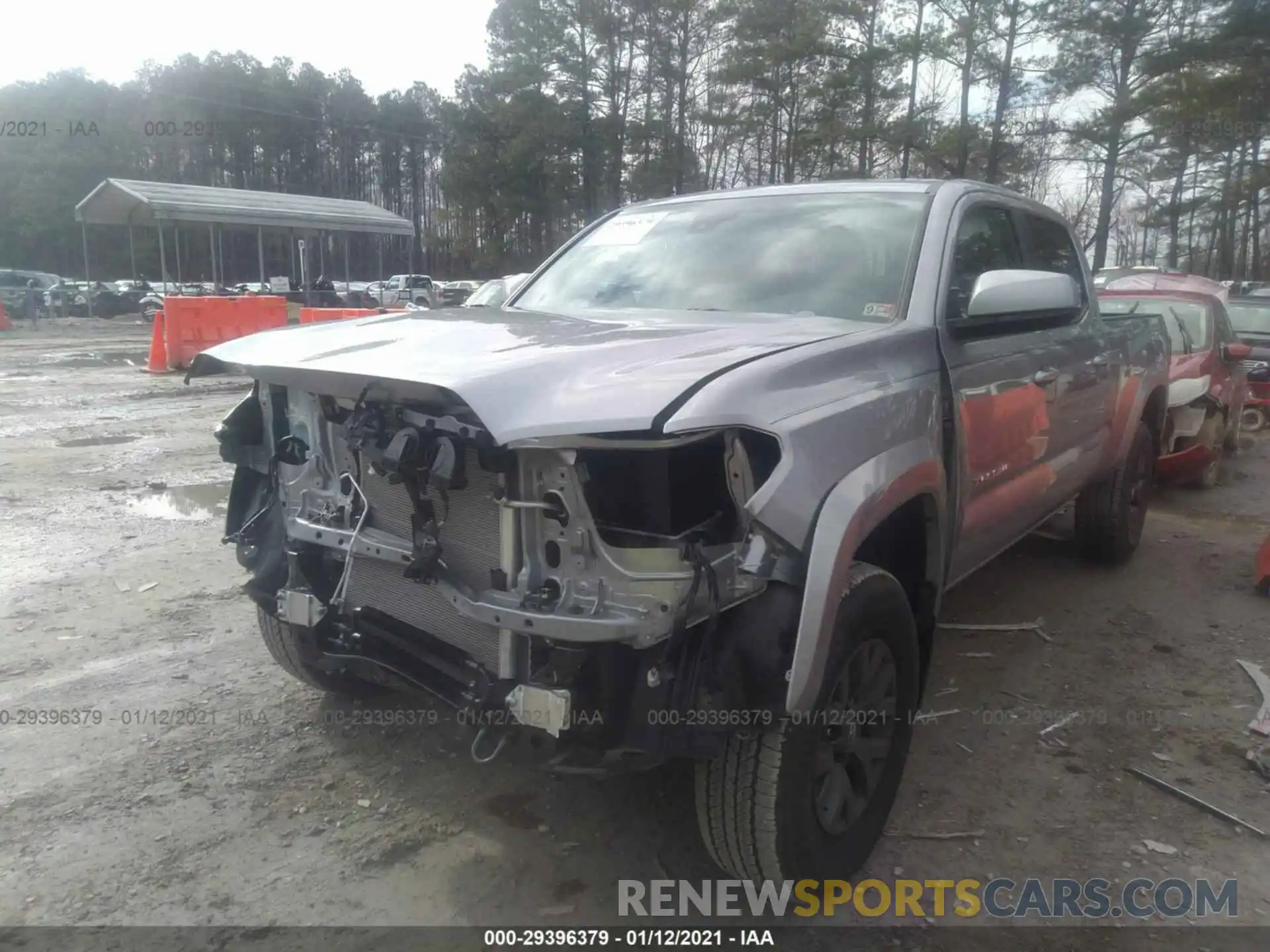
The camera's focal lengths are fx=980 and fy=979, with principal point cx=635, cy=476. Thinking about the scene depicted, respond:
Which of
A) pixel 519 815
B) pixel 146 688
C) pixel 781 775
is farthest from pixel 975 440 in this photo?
pixel 146 688

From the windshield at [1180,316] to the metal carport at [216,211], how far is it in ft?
74.2

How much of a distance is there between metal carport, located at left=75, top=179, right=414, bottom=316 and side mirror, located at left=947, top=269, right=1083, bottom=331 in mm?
24981

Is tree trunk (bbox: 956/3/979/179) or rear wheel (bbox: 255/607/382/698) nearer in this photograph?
rear wheel (bbox: 255/607/382/698)

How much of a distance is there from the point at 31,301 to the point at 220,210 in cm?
579

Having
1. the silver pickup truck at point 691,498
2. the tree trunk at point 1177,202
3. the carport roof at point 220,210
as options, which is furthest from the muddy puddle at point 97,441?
the tree trunk at point 1177,202

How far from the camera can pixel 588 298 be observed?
374cm

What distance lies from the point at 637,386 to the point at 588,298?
1604 mm

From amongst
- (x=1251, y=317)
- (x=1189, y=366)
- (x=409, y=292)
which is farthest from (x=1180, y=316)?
(x=409, y=292)

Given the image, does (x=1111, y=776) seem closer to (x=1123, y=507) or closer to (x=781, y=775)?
(x=781, y=775)

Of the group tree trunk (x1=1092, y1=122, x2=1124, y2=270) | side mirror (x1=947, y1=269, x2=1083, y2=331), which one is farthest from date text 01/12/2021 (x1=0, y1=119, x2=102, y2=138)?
side mirror (x1=947, y1=269, x2=1083, y2=331)

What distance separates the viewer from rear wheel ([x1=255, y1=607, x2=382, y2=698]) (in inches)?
134

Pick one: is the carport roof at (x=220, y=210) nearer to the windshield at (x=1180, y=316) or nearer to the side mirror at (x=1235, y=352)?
the windshield at (x=1180, y=316)

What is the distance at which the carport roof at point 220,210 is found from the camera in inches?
971

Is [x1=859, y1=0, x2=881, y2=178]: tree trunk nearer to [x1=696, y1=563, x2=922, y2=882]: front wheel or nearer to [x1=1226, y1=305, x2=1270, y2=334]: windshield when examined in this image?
[x1=1226, y1=305, x2=1270, y2=334]: windshield
